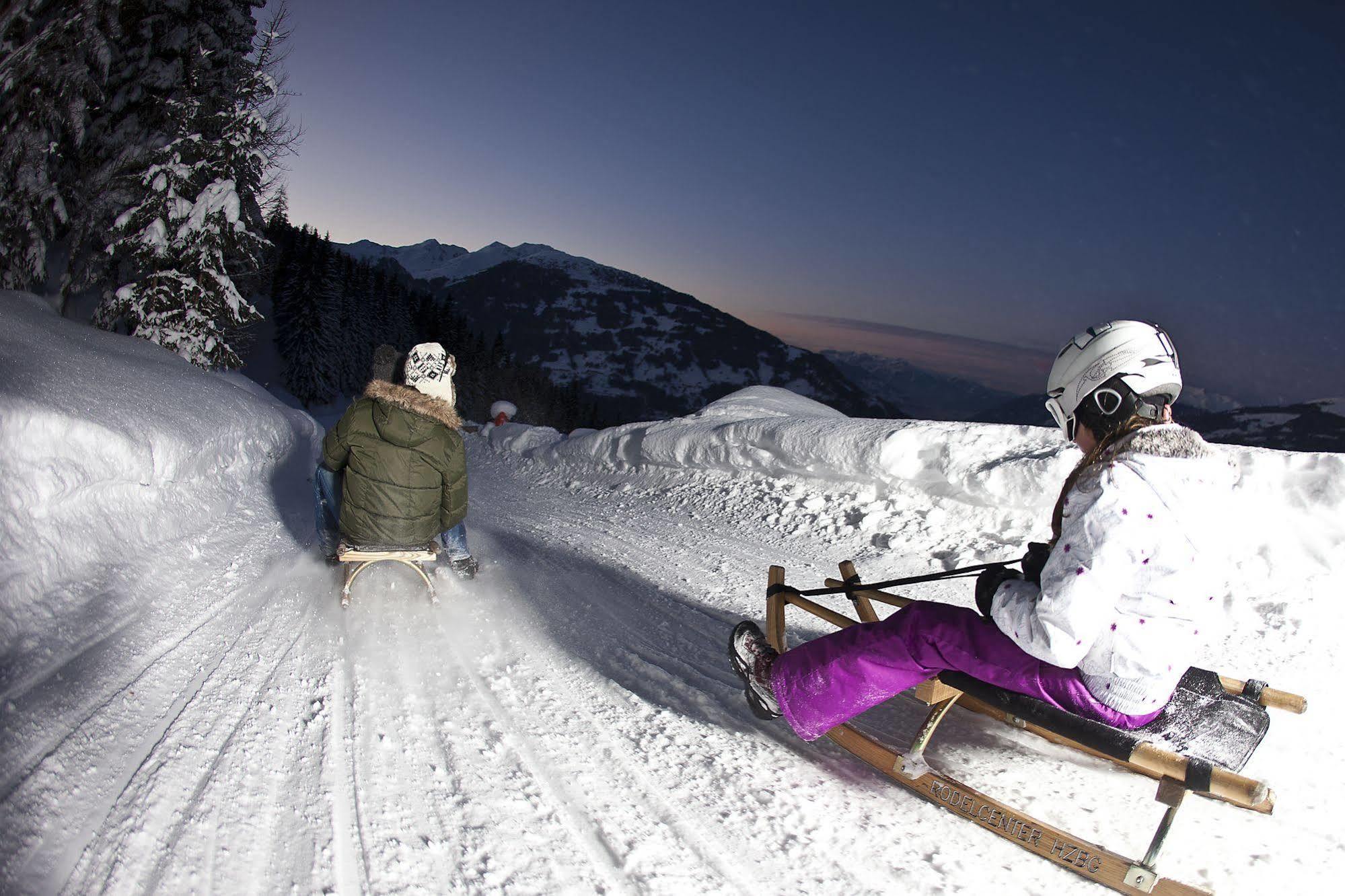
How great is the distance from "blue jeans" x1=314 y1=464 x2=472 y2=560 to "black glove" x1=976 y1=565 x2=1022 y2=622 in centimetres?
385

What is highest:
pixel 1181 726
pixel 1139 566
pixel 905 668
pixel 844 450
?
pixel 844 450

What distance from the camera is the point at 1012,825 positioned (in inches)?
97.2

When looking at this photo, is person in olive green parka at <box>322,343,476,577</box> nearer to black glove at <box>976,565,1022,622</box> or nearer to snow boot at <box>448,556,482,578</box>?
snow boot at <box>448,556,482,578</box>

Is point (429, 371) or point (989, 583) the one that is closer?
point (989, 583)

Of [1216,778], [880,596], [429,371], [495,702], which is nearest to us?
[1216,778]

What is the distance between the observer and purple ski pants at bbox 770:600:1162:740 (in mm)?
2488

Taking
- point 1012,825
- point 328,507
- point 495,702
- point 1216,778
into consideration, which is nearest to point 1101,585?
point 1216,778

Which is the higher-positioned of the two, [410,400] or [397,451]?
[410,400]

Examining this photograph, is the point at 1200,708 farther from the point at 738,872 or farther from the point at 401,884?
the point at 401,884

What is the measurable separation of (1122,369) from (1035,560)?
82cm

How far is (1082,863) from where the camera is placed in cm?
232

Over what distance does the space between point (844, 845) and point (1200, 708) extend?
1437 millimetres

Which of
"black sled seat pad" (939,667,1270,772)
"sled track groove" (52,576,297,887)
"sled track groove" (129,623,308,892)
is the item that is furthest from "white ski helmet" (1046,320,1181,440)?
"sled track groove" (52,576,297,887)

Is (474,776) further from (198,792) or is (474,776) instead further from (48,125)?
(48,125)
